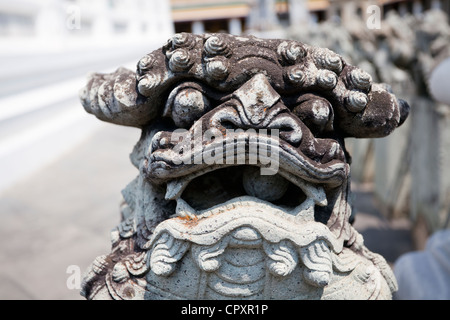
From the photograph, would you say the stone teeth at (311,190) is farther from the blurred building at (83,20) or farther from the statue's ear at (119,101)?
the blurred building at (83,20)

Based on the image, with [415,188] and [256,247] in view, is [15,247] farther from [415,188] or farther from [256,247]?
[415,188]

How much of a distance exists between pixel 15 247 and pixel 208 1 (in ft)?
82.7

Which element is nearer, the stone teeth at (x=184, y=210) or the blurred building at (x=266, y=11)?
the stone teeth at (x=184, y=210)

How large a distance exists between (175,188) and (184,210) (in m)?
0.06

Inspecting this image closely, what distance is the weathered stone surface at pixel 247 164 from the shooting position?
1.01m

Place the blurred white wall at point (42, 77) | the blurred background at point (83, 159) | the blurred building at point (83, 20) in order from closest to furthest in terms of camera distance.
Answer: the blurred background at point (83, 159), the blurred white wall at point (42, 77), the blurred building at point (83, 20)

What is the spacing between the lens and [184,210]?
3.53 feet

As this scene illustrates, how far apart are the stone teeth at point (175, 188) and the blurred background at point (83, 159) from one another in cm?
56

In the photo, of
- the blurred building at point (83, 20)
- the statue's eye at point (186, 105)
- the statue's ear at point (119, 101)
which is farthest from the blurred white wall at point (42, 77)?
the statue's eye at point (186, 105)

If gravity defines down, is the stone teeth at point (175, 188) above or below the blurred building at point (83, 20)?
below

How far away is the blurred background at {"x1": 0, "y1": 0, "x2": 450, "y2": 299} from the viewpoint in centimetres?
217

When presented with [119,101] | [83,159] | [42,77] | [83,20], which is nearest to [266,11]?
[83,20]

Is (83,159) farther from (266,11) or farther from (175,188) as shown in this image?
(266,11)

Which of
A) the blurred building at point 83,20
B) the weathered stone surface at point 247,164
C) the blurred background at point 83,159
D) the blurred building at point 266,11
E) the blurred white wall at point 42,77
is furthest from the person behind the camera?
the blurred building at point 266,11
